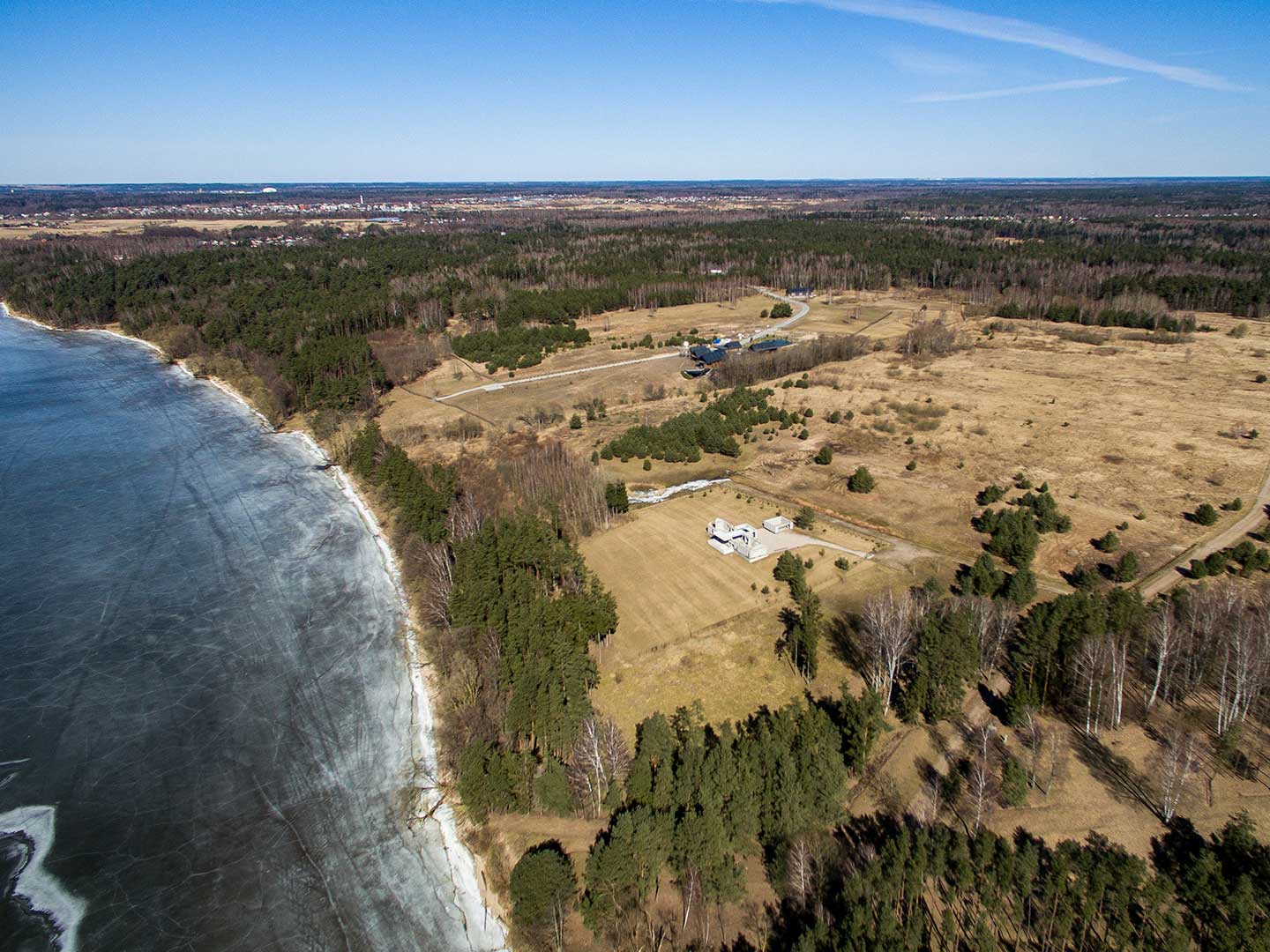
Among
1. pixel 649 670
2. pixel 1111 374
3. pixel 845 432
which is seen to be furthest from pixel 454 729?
pixel 1111 374

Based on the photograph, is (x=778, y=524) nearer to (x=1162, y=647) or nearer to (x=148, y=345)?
(x=1162, y=647)

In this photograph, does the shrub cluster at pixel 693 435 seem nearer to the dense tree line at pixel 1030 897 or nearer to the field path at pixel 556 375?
the field path at pixel 556 375

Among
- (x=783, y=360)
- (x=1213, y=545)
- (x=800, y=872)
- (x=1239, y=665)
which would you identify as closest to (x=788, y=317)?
(x=783, y=360)

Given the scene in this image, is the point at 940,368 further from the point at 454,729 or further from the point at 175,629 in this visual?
the point at 175,629

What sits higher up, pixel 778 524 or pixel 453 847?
pixel 778 524

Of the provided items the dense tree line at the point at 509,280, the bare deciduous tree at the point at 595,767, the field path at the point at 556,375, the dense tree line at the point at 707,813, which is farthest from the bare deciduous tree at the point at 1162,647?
the dense tree line at the point at 509,280

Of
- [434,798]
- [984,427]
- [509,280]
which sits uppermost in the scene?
[509,280]

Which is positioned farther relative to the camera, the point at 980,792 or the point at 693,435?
the point at 693,435
